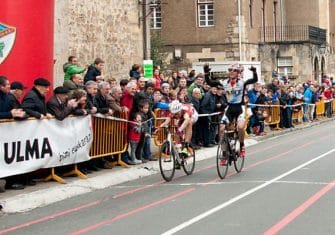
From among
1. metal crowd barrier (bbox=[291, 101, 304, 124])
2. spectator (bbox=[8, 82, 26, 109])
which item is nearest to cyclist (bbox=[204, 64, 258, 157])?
spectator (bbox=[8, 82, 26, 109])

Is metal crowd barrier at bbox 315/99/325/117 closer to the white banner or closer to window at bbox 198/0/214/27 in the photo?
window at bbox 198/0/214/27

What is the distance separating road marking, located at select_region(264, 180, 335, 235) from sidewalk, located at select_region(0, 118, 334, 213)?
13.0ft

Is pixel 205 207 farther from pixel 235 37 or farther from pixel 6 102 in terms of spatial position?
pixel 235 37

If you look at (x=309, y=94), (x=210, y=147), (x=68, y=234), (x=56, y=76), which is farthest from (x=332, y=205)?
(x=309, y=94)

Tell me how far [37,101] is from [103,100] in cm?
241

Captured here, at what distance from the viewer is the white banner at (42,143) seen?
37.7 feet

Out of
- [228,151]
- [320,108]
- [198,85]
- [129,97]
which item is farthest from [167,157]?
[320,108]

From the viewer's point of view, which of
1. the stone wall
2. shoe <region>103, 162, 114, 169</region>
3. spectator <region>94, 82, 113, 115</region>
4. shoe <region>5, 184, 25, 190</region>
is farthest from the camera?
the stone wall

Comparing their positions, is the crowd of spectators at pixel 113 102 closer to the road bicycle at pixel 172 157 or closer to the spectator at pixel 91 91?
the spectator at pixel 91 91

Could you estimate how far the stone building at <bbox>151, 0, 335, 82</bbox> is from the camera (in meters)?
45.4

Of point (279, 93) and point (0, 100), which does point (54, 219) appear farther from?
point (279, 93)

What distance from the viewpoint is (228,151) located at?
13.7m

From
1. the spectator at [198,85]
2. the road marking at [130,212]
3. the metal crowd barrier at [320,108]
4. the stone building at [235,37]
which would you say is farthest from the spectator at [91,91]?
the stone building at [235,37]

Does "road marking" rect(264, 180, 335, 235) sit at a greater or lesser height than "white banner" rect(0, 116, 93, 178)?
lesser
